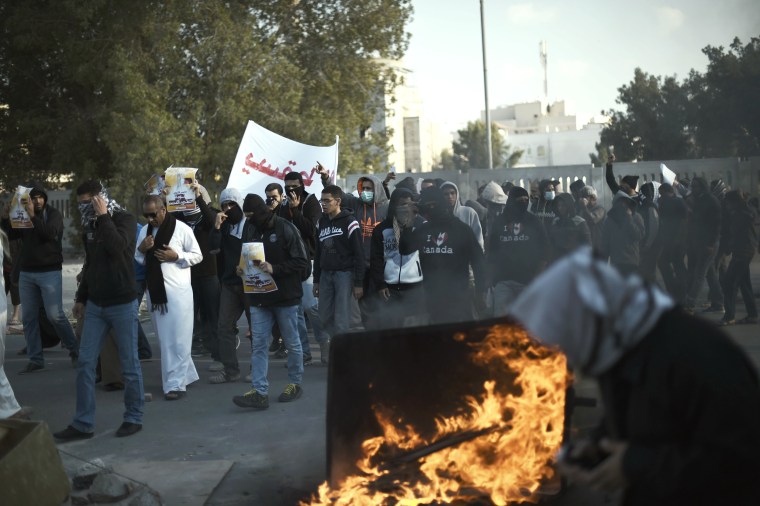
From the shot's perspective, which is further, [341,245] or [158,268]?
[341,245]

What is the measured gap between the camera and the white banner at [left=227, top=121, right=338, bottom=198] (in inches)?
543

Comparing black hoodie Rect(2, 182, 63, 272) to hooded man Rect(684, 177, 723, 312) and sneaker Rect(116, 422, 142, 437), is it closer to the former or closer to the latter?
sneaker Rect(116, 422, 142, 437)

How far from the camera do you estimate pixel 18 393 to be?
9.27 meters

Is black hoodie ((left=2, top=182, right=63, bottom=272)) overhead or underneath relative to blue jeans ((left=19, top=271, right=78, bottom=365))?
overhead

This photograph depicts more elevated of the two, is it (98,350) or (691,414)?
(691,414)

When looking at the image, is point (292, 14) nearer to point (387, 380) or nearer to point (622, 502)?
point (387, 380)

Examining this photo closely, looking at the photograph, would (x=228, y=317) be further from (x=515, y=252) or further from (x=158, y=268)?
(x=515, y=252)

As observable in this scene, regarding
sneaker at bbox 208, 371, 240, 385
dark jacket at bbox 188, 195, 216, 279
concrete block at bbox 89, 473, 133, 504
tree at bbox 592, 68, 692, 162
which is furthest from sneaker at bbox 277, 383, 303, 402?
tree at bbox 592, 68, 692, 162

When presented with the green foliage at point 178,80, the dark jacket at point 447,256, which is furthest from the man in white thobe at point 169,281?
the green foliage at point 178,80

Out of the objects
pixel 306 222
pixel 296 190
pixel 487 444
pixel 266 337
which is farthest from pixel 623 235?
pixel 487 444

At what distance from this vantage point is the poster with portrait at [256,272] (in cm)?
811

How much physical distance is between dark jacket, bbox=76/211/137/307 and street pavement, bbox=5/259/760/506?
1149 millimetres

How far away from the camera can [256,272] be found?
8117 millimetres

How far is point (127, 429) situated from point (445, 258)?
2957mm
